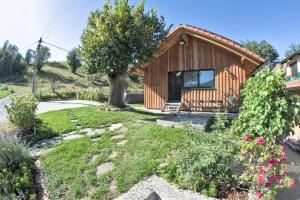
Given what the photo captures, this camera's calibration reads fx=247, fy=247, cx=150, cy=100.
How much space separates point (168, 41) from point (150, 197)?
10633 mm

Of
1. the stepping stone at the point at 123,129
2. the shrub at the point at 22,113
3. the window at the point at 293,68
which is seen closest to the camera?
the stepping stone at the point at 123,129

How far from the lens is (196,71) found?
13383 millimetres

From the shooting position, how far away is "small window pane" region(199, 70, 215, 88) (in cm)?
1295

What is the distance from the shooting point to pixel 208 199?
13.1 feet

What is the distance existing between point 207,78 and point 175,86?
194 cm

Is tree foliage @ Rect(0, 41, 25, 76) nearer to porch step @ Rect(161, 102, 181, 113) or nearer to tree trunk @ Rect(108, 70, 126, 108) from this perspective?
tree trunk @ Rect(108, 70, 126, 108)

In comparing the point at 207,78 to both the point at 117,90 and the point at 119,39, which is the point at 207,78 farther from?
the point at 119,39

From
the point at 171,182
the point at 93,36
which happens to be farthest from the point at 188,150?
the point at 93,36

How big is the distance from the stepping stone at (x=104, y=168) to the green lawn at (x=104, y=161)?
0.09m

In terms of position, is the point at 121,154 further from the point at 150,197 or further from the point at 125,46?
the point at 125,46

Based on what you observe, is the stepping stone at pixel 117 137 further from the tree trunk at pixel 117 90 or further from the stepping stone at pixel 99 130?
the tree trunk at pixel 117 90

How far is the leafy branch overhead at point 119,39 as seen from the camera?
35.9 feet

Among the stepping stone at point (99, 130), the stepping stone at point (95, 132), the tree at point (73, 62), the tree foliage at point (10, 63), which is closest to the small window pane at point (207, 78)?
the stepping stone at point (99, 130)

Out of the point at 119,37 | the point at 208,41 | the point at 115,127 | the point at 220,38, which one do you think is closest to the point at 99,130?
the point at 115,127
